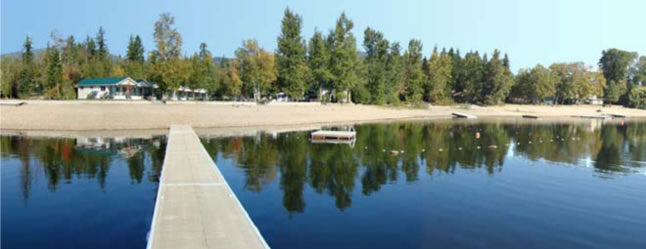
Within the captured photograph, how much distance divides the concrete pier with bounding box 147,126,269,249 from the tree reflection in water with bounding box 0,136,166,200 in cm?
502

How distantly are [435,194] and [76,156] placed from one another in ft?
70.8

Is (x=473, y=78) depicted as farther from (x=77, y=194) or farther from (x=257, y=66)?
(x=77, y=194)

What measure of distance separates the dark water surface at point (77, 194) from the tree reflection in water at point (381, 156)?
5180 millimetres

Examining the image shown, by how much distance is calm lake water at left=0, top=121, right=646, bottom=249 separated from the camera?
47.0 ft

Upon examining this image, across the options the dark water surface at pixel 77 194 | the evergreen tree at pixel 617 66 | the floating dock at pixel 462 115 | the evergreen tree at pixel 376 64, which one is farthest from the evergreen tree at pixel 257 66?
the evergreen tree at pixel 617 66

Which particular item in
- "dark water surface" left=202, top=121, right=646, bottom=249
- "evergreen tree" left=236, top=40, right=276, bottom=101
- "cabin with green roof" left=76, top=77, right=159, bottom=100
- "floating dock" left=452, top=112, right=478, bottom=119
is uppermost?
"evergreen tree" left=236, top=40, right=276, bottom=101

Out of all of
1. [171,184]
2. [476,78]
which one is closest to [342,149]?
[171,184]

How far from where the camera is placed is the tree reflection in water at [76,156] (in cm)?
2277

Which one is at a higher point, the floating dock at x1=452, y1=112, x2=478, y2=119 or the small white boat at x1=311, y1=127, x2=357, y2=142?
the floating dock at x1=452, y1=112, x2=478, y2=119

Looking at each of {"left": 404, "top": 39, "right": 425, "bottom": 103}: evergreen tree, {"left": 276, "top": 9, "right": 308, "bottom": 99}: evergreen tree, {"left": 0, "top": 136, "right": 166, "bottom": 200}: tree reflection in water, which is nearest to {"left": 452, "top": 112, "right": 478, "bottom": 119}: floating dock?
{"left": 404, "top": 39, "right": 425, "bottom": 103}: evergreen tree

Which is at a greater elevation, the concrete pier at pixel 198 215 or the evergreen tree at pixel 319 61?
the evergreen tree at pixel 319 61

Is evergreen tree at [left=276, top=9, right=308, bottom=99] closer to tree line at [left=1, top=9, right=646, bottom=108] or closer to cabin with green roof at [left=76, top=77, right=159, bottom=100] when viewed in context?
tree line at [left=1, top=9, right=646, bottom=108]

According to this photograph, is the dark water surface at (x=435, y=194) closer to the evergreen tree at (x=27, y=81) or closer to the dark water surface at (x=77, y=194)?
the dark water surface at (x=77, y=194)

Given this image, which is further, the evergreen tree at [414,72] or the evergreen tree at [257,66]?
the evergreen tree at [414,72]
